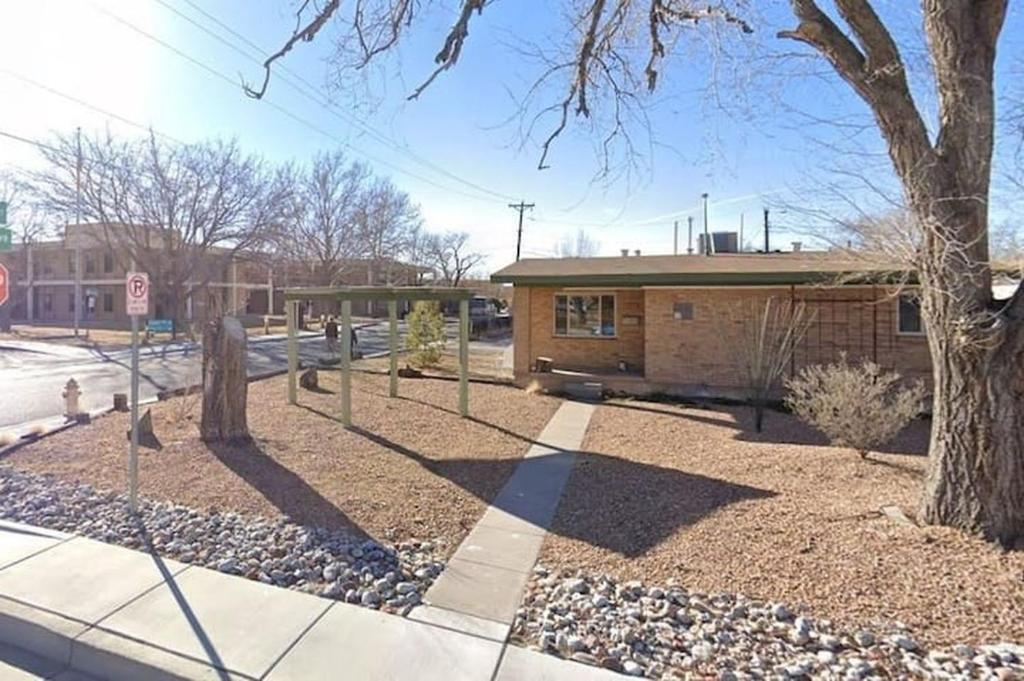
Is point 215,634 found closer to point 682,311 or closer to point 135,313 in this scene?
point 135,313

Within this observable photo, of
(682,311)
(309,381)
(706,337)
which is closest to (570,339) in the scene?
(682,311)

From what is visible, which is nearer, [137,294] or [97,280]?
[137,294]

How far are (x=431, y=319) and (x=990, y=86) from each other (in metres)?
14.2

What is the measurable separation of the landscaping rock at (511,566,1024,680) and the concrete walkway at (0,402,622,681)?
0.21 metres

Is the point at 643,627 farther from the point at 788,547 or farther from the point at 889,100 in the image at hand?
the point at 889,100

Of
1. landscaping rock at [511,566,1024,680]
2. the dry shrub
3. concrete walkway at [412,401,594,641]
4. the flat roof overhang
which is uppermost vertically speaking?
the flat roof overhang

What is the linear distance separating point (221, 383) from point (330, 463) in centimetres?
202

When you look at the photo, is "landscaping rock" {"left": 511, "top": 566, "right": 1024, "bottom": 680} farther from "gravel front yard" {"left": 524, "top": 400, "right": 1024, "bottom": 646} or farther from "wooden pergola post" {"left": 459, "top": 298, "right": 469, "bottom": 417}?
"wooden pergola post" {"left": 459, "top": 298, "right": 469, "bottom": 417}

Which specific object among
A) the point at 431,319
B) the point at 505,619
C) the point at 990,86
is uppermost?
the point at 990,86

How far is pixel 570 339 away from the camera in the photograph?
1549 cm

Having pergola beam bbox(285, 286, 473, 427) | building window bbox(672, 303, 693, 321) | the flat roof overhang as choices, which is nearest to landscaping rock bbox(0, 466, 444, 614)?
pergola beam bbox(285, 286, 473, 427)

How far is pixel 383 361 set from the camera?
20.7m

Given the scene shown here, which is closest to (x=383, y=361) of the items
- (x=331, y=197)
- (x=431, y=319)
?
(x=431, y=319)

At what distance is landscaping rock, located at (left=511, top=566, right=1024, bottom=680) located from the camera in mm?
3086
